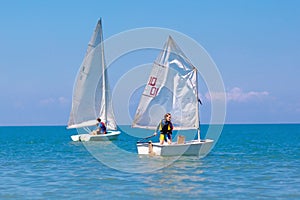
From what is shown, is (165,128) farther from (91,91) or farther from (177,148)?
(91,91)

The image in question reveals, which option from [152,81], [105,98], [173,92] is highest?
[105,98]

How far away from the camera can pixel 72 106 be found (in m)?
55.1

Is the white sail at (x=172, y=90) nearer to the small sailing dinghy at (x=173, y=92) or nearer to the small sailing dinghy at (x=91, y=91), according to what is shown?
the small sailing dinghy at (x=173, y=92)

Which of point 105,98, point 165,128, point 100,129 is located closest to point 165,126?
point 165,128

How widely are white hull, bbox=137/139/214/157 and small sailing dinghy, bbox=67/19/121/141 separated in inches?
785

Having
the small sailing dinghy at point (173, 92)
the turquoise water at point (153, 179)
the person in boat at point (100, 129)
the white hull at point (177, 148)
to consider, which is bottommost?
the turquoise water at point (153, 179)

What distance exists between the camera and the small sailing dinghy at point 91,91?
5419cm

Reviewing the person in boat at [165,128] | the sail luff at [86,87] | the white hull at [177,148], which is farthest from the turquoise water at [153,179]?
the sail luff at [86,87]

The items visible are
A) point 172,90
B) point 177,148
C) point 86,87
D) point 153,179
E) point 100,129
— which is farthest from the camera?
point 86,87

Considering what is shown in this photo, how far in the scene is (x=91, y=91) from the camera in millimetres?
55125

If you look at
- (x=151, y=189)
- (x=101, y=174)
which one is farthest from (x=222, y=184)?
(x=101, y=174)

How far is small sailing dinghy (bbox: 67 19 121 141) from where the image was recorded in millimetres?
54188

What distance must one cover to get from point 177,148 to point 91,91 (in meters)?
24.4

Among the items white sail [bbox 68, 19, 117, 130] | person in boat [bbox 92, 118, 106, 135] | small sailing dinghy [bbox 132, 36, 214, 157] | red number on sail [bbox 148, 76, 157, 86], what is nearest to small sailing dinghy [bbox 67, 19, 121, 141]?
white sail [bbox 68, 19, 117, 130]
